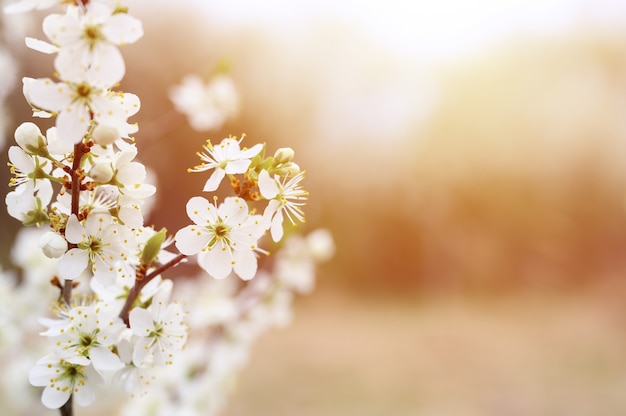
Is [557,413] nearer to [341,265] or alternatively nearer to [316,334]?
[316,334]

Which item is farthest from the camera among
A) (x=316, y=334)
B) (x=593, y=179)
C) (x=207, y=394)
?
(x=593, y=179)

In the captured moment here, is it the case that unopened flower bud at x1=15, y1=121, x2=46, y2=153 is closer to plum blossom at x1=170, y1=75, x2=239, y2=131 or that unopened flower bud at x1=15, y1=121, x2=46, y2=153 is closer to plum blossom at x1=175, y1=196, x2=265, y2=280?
plum blossom at x1=175, y1=196, x2=265, y2=280

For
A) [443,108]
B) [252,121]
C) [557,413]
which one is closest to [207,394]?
[557,413]

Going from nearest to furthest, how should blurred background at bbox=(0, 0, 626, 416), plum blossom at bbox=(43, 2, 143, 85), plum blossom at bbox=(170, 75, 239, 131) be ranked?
plum blossom at bbox=(43, 2, 143, 85) → plum blossom at bbox=(170, 75, 239, 131) → blurred background at bbox=(0, 0, 626, 416)

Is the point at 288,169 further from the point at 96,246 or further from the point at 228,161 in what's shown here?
the point at 96,246

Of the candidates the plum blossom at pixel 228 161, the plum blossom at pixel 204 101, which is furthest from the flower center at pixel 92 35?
the plum blossom at pixel 204 101

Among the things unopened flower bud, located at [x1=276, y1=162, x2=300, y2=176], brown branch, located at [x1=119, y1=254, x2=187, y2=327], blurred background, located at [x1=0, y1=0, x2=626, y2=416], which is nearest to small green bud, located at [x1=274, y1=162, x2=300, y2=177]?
unopened flower bud, located at [x1=276, y1=162, x2=300, y2=176]

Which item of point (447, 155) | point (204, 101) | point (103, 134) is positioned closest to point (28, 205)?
point (103, 134)
